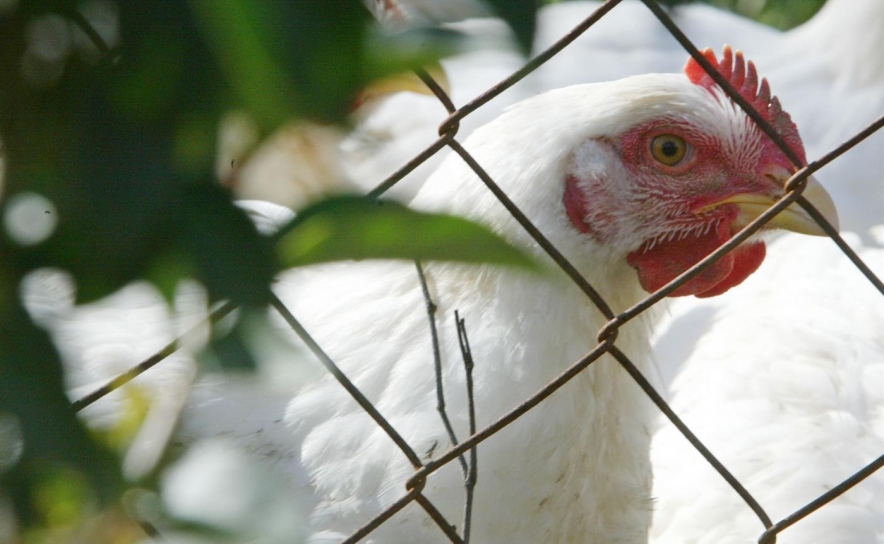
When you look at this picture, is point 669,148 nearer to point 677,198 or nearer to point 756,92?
point 677,198

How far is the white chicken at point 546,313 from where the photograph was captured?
168 centimetres

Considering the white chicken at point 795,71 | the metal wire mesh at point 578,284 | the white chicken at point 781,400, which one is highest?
the metal wire mesh at point 578,284

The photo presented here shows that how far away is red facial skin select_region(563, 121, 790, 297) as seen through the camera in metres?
1.94

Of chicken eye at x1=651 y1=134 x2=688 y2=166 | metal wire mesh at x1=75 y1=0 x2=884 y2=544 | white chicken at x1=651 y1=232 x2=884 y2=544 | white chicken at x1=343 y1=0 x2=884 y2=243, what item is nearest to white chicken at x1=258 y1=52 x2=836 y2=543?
chicken eye at x1=651 y1=134 x2=688 y2=166

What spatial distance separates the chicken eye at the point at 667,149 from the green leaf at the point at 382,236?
149 cm

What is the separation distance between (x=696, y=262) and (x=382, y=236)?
63.2 inches

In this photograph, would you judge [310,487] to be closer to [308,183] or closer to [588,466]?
[588,466]

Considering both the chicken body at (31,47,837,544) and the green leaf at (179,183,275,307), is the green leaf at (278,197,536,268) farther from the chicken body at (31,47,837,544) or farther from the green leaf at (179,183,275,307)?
the chicken body at (31,47,837,544)

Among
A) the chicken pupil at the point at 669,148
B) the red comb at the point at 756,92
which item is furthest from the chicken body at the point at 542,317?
the red comb at the point at 756,92

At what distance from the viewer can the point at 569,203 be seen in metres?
1.91

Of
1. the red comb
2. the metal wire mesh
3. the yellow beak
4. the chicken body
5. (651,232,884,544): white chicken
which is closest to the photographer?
the metal wire mesh

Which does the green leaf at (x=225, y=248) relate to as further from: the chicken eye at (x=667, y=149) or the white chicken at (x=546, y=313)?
the chicken eye at (x=667, y=149)

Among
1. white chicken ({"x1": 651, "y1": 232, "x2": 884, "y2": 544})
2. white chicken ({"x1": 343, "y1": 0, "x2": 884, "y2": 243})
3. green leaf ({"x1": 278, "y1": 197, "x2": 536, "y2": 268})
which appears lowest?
white chicken ({"x1": 651, "y1": 232, "x2": 884, "y2": 544})

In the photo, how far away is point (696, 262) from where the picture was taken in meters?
2.07
